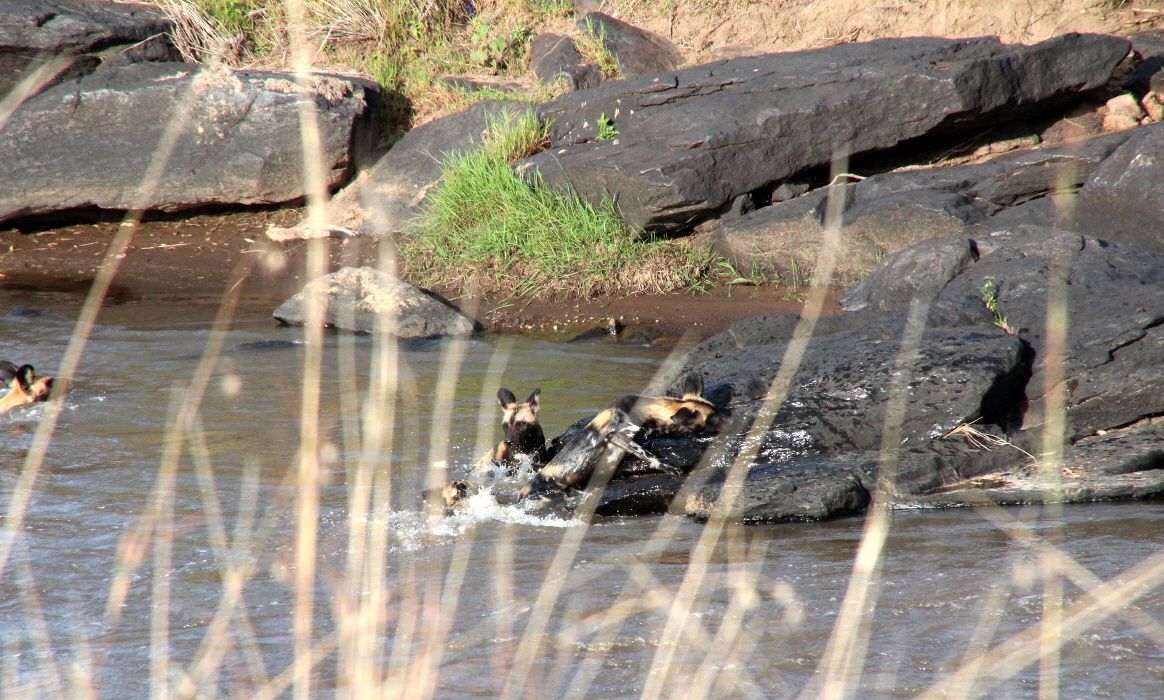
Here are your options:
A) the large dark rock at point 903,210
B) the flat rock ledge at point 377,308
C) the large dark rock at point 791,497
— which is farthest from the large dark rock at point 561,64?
the large dark rock at point 791,497

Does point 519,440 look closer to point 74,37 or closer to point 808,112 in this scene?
point 808,112

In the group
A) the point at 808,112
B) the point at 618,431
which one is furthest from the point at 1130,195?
the point at 618,431

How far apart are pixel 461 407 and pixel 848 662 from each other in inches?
163

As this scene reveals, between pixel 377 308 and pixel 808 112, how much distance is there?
14.2ft

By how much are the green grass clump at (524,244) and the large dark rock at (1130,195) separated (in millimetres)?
3260

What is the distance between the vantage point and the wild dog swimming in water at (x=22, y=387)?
6.64 meters

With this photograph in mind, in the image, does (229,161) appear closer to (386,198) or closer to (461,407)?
(386,198)

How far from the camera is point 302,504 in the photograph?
4.73 metres

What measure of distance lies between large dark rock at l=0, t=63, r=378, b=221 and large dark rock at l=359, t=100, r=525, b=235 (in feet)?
1.77

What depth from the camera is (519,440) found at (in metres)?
5.23

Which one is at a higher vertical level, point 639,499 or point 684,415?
point 684,415

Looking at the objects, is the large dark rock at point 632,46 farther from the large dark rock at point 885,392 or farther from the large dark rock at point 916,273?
the large dark rock at point 885,392

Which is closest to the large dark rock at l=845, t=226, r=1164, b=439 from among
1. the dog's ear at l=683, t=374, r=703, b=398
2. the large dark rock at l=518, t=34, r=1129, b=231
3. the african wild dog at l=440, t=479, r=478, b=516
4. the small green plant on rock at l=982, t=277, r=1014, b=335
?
the small green plant on rock at l=982, t=277, r=1014, b=335

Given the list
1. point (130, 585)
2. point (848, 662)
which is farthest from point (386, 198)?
point (848, 662)
